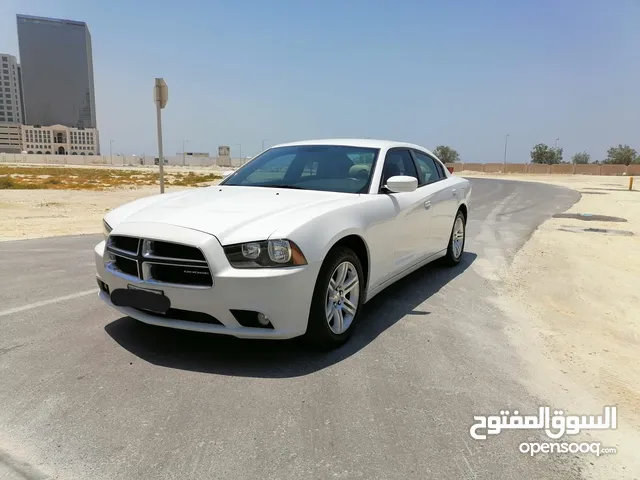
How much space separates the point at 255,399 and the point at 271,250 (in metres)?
0.94

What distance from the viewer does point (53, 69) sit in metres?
193

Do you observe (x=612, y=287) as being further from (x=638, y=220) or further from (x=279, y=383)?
(x=638, y=220)

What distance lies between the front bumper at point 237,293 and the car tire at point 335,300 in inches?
4.1

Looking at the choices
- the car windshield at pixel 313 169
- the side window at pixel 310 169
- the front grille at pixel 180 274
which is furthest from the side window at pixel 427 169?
the front grille at pixel 180 274

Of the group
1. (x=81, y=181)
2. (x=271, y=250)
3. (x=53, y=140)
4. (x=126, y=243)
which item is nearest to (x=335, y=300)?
(x=271, y=250)

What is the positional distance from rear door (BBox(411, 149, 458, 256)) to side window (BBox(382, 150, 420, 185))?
7.6 inches

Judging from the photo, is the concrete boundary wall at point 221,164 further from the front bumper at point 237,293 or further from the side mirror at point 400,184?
the front bumper at point 237,293

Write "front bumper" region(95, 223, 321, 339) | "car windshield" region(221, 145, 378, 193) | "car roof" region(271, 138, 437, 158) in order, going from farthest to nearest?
"car roof" region(271, 138, 437, 158) < "car windshield" region(221, 145, 378, 193) < "front bumper" region(95, 223, 321, 339)

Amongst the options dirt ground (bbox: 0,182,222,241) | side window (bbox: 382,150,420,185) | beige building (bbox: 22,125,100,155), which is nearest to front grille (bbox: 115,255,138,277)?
side window (bbox: 382,150,420,185)

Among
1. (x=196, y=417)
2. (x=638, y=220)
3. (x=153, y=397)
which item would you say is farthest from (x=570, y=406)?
(x=638, y=220)

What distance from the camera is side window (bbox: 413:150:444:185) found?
18.8 feet

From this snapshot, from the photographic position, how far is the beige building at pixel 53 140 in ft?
578

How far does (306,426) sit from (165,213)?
192 cm

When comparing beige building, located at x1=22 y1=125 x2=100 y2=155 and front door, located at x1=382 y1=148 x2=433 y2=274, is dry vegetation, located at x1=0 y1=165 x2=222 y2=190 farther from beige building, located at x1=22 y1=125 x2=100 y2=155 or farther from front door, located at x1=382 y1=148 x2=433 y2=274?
beige building, located at x1=22 y1=125 x2=100 y2=155
